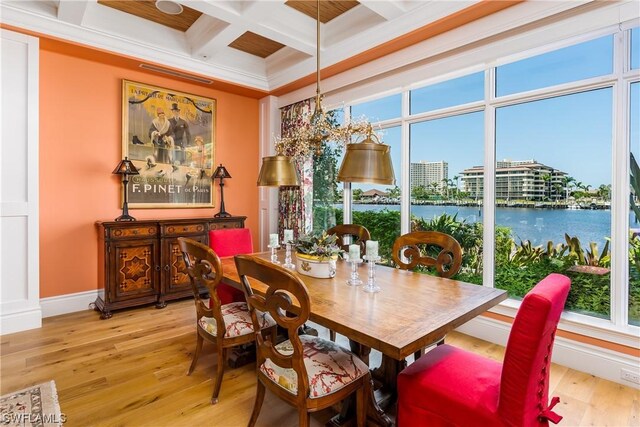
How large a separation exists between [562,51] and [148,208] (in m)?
4.69

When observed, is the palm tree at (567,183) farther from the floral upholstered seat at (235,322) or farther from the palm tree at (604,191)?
the floral upholstered seat at (235,322)

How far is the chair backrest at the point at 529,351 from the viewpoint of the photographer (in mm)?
1204

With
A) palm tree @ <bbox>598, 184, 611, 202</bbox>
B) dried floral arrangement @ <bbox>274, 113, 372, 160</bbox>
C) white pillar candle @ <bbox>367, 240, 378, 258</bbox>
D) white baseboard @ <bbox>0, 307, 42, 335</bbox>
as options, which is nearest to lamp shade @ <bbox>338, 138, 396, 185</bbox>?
dried floral arrangement @ <bbox>274, 113, 372, 160</bbox>

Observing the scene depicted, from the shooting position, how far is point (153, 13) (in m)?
3.59

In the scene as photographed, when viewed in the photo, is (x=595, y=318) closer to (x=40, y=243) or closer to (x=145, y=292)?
(x=145, y=292)

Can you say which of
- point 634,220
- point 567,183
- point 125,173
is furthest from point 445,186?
point 125,173

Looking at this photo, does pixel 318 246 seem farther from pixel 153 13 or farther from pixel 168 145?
pixel 153 13

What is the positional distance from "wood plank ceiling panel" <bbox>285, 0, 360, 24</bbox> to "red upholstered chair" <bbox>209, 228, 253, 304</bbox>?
2360mm

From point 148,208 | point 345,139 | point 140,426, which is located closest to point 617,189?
point 345,139

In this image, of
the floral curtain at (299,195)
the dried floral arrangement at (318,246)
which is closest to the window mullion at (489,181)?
the dried floral arrangement at (318,246)

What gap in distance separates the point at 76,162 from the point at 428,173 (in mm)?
4017

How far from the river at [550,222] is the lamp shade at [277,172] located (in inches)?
79.4

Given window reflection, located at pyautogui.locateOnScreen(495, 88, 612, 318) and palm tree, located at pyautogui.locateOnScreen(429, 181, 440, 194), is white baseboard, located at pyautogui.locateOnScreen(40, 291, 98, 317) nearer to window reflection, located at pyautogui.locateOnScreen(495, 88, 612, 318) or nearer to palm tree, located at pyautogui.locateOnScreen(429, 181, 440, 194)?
palm tree, located at pyautogui.locateOnScreen(429, 181, 440, 194)

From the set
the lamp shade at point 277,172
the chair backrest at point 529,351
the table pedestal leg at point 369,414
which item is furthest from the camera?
the lamp shade at point 277,172
